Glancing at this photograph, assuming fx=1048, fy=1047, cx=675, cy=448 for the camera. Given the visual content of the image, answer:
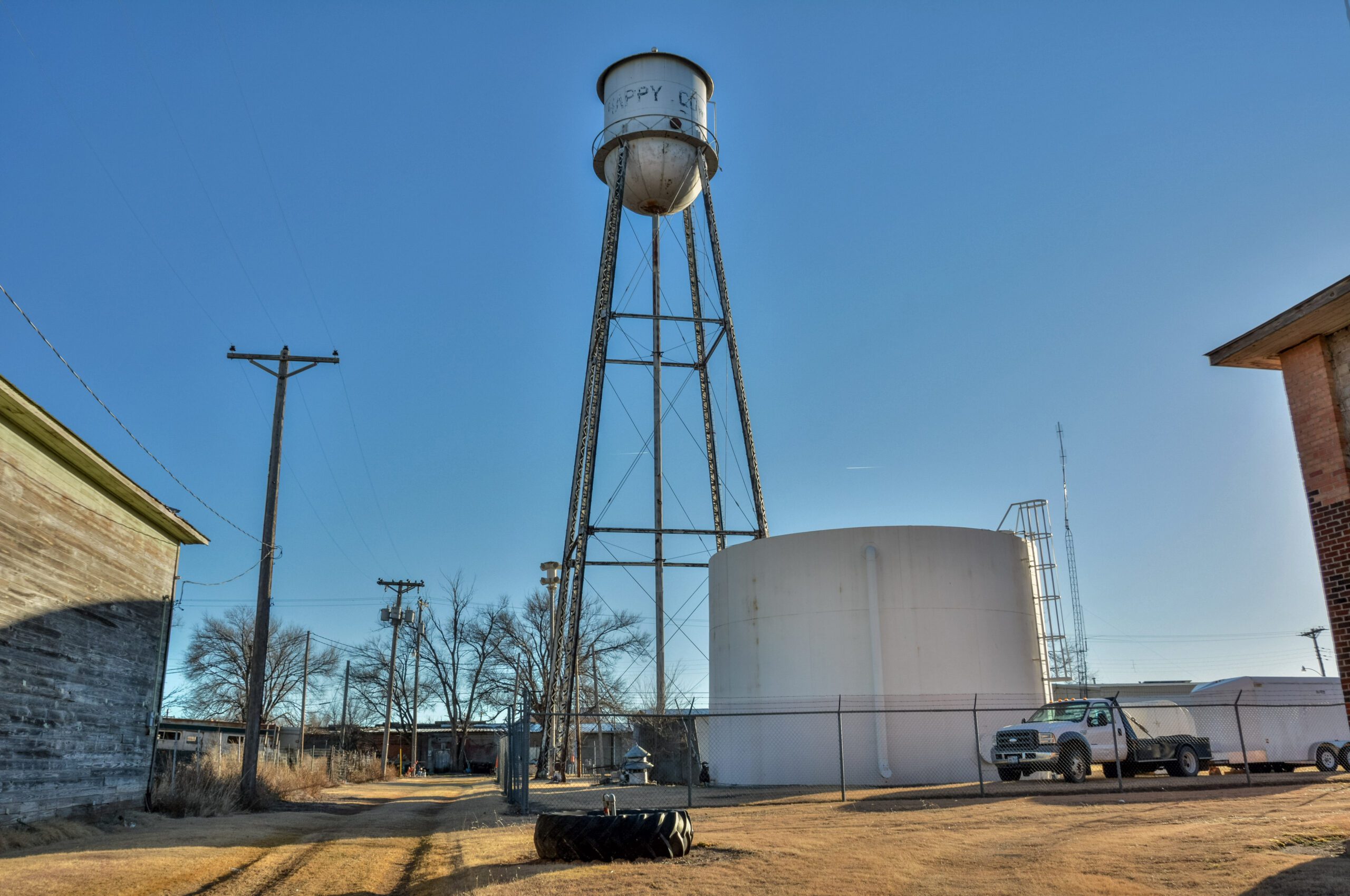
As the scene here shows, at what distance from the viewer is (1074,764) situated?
66.4ft

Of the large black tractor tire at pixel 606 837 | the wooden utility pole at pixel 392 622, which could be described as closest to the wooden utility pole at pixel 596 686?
the wooden utility pole at pixel 392 622

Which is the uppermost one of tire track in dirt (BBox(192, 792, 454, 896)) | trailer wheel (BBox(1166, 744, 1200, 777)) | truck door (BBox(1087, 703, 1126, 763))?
truck door (BBox(1087, 703, 1126, 763))

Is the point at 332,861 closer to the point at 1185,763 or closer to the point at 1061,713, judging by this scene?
the point at 1061,713

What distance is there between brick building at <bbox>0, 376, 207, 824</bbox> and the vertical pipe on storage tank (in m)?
14.6

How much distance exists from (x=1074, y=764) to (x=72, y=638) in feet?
58.8

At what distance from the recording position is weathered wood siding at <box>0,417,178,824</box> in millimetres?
14781

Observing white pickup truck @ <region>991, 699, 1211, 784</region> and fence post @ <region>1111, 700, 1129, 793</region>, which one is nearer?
fence post @ <region>1111, 700, 1129, 793</region>

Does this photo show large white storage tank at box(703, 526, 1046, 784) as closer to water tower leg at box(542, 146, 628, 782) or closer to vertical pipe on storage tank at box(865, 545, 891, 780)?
vertical pipe on storage tank at box(865, 545, 891, 780)

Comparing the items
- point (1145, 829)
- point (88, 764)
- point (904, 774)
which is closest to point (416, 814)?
point (88, 764)

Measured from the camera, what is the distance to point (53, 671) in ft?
52.6

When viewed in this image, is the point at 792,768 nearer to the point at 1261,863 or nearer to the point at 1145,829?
the point at 1145,829

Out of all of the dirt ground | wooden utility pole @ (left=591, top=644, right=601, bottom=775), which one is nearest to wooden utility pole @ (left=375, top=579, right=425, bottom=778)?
wooden utility pole @ (left=591, top=644, right=601, bottom=775)

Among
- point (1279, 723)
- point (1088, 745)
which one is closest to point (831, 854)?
point (1088, 745)

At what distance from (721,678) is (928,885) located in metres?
17.7
